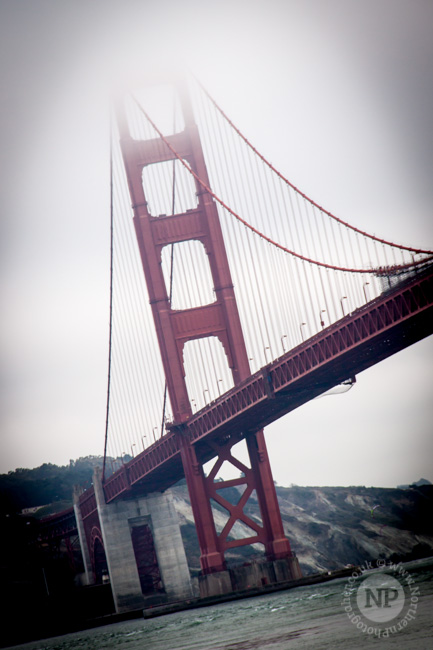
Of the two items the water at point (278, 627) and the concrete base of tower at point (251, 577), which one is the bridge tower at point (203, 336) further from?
the water at point (278, 627)

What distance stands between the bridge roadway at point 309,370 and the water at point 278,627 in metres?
7.54

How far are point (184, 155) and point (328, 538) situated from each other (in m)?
67.4

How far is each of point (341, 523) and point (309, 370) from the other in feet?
284

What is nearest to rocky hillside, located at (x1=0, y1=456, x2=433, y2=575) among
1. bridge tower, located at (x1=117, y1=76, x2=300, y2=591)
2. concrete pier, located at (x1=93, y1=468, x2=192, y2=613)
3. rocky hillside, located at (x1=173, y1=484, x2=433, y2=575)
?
rocky hillside, located at (x1=173, y1=484, x2=433, y2=575)

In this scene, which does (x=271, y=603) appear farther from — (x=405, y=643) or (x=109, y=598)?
(x=109, y=598)

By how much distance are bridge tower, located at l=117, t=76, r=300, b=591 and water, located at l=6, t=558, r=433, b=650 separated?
407 centimetres

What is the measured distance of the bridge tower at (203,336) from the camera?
2069 inches

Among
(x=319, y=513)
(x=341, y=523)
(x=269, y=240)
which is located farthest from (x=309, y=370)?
(x=319, y=513)

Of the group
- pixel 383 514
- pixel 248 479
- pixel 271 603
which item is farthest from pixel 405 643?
pixel 383 514

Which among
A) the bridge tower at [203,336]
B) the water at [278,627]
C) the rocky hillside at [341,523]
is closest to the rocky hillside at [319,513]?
the rocky hillside at [341,523]

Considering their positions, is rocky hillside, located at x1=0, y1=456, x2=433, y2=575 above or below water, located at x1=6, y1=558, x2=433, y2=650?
above

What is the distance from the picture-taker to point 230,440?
53.2 meters

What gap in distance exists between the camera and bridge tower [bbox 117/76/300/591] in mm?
52562

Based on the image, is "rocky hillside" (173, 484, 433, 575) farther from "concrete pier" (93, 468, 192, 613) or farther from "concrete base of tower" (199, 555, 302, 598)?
"concrete base of tower" (199, 555, 302, 598)
